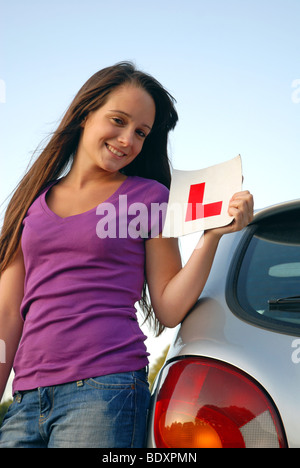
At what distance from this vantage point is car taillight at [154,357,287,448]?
4.74ft

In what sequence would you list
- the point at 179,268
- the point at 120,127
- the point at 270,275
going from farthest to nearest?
the point at 120,127
the point at 179,268
the point at 270,275

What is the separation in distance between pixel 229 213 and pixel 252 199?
0.08 m

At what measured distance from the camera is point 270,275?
5.80ft

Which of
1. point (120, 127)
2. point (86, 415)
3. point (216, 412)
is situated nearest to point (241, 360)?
point (216, 412)

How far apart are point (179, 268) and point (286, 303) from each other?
1.51 ft

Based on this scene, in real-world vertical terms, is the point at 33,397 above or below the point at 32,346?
below

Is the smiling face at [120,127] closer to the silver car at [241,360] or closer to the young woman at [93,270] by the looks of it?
the young woman at [93,270]

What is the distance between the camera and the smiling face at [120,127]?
211 cm

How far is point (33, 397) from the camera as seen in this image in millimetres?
1765

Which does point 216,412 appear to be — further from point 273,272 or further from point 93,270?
point 93,270

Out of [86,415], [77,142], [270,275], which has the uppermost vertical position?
[77,142]

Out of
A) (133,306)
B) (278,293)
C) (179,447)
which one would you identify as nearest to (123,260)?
(133,306)
